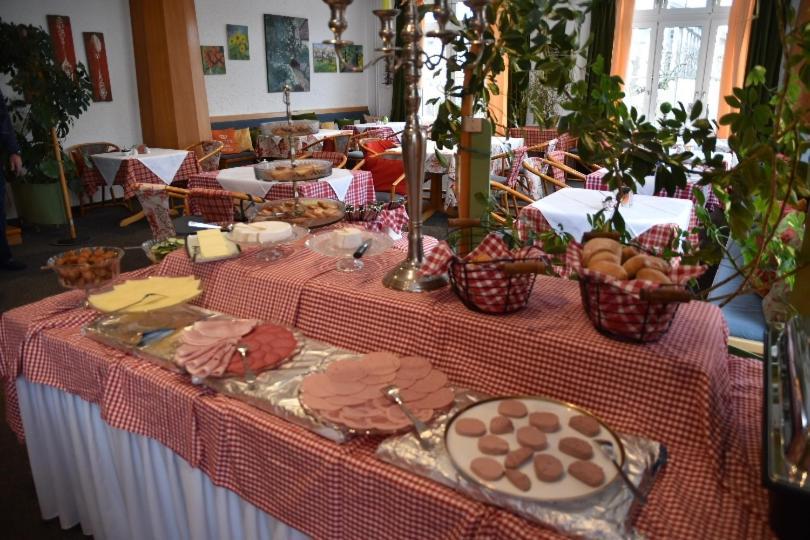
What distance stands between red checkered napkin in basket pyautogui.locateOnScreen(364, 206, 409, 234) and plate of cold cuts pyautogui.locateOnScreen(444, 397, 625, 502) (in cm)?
82

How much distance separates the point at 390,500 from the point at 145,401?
2.19 ft

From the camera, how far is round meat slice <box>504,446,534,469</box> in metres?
0.92

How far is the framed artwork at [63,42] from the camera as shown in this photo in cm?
612

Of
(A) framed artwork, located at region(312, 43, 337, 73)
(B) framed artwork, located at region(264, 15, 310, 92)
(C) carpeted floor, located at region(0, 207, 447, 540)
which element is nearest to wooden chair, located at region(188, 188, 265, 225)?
(C) carpeted floor, located at region(0, 207, 447, 540)

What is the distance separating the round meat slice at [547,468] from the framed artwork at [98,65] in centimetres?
706

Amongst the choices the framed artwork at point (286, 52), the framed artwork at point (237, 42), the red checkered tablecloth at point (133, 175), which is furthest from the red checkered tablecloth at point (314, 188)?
the framed artwork at point (286, 52)

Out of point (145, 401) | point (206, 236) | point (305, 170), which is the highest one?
point (305, 170)

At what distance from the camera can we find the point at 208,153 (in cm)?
653

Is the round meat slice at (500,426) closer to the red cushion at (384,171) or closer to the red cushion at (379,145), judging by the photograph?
the red cushion at (384,171)

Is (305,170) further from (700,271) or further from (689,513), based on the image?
(689,513)

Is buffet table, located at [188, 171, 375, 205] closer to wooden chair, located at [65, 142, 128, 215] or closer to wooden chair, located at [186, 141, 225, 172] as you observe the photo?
wooden chair, located at [186, 141, 225, 172]

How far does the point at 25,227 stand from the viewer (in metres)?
5.85

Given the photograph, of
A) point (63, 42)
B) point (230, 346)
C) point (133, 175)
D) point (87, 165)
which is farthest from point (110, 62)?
point (230, 346)

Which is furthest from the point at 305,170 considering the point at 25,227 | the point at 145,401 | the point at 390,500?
the point at 25,227
